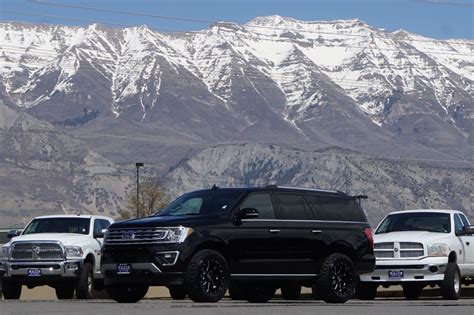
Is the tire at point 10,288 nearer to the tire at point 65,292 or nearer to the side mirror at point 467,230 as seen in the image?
the tire at point 65,292

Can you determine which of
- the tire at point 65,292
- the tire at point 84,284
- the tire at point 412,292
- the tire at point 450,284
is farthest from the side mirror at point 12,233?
the tire at point 450,284

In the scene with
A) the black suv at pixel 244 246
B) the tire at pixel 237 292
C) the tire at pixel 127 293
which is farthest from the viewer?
the tire at pixel 237 292

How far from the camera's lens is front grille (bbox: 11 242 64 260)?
1149 inches

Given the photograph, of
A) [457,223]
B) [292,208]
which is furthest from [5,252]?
[457,223]

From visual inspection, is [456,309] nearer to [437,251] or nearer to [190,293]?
[190,293]

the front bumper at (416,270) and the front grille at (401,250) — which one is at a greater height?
the front grille at (401,250)

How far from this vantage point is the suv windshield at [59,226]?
30625 mm

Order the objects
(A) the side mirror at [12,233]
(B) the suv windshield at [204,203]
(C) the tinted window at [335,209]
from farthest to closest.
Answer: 1. (A) the side mirror at [12,233]
2. (C) the tinted window at [335,209]
3. (B) the suv windshield at [204,203]

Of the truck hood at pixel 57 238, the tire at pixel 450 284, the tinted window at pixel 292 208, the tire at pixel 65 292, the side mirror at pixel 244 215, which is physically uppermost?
the tinted window at pixel 292 208

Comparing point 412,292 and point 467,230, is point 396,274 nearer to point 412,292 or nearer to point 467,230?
point 467,230

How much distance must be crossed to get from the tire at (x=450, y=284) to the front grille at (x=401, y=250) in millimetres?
656

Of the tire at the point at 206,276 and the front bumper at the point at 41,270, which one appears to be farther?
the front bumper at the point at 41,270

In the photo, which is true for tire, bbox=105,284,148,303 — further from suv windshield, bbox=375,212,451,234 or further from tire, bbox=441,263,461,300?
suv windshield, bbox=375,212,451,234

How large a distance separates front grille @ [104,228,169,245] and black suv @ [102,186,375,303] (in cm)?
2
